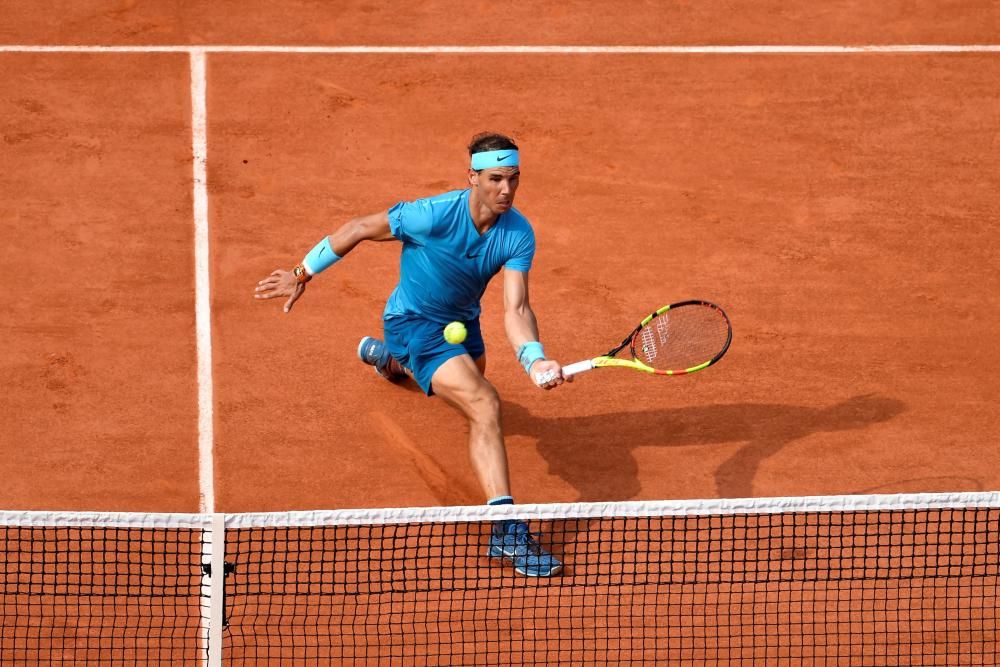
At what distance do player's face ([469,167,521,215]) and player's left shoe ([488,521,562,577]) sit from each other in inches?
67.5

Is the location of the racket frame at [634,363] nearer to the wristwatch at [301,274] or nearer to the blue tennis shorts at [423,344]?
the blue tennis shorts at [423,344]

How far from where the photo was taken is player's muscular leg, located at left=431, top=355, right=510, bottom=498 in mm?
7762

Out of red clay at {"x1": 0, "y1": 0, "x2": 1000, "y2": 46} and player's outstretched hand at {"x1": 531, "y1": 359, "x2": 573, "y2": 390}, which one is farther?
red clay at {"x1": 0, "y1": 0, "x2": 1000, "y2": 46}

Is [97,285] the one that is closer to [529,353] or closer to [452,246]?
[452,246]

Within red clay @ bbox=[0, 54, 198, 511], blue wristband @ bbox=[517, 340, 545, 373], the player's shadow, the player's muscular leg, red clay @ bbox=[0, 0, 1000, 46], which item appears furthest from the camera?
red clay @ bbox=[0, 0, 1000, 46]

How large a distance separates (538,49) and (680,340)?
483 centimetres

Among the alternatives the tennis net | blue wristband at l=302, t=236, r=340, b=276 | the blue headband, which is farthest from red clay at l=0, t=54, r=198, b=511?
the blue headband

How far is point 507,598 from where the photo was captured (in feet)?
24.9

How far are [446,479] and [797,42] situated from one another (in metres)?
5.75

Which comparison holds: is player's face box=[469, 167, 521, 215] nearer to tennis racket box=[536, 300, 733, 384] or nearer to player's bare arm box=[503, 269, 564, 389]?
player's bare arm box=[503, 269, 564, 389]

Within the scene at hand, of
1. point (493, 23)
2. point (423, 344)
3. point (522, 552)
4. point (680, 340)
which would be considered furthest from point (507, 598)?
point (493, 23)

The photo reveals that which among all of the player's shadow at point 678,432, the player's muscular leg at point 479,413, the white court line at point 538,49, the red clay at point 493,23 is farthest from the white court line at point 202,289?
the player's shadow at point 678,432

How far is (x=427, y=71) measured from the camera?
1170cm

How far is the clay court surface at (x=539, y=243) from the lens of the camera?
861cm
